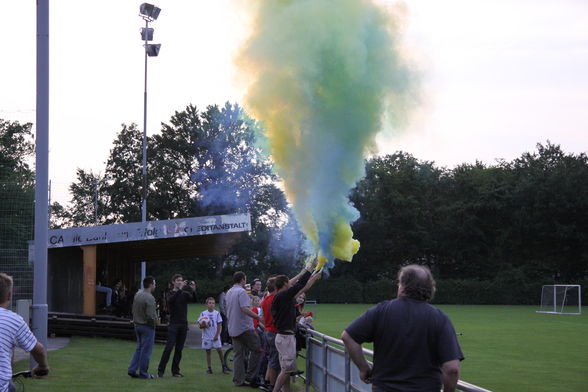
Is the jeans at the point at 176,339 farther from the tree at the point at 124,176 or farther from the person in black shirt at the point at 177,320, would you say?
the tree at the point at 124,176

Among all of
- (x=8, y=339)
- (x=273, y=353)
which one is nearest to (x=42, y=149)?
(x=273, y=353)

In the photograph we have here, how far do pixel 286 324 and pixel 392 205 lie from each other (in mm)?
62272

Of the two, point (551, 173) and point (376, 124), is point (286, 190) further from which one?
point (551, 173)

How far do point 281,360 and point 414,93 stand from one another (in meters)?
7.86

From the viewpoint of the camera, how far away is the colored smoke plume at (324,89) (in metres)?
15.9

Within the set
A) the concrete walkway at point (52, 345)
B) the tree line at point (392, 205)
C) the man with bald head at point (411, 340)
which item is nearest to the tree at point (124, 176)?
the tree line at point (392, 205)

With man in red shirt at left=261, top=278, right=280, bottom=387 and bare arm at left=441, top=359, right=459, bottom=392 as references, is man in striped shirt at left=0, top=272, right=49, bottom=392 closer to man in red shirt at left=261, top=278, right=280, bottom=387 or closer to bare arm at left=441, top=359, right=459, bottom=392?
bare arm at left=441, top=359, right=459, bottom=392

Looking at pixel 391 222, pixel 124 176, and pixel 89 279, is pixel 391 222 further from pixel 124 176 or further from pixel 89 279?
pixel 89 279

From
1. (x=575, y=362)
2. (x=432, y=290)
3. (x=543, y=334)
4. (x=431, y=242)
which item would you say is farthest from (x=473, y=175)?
(x=432, y=290)

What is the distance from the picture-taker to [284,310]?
1100 centimetres

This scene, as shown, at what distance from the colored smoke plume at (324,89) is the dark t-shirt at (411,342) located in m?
9.99

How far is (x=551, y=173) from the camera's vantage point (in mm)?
67062

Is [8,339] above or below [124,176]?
below

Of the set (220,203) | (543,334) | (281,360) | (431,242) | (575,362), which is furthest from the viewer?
(431,242)
